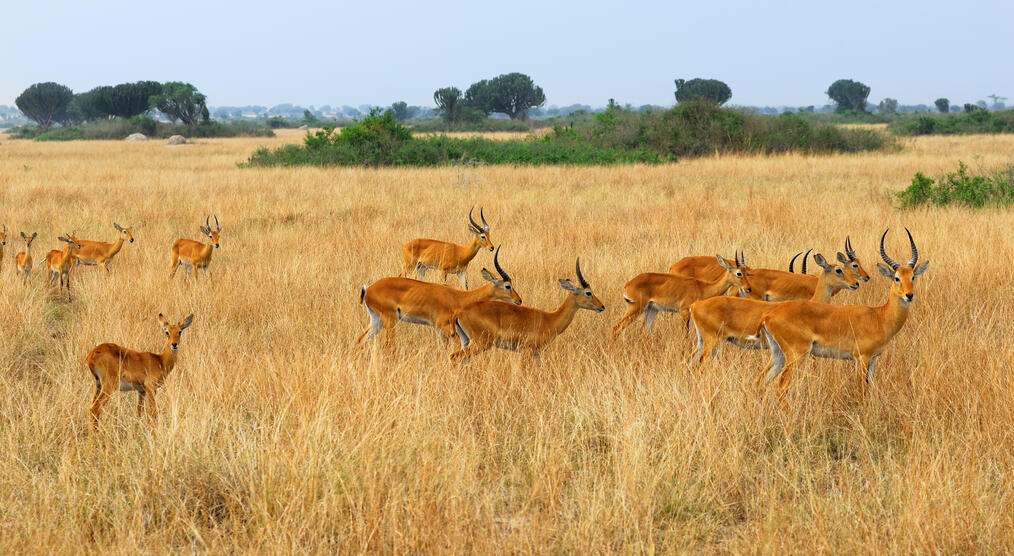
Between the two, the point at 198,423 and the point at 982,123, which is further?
the point at 982,123

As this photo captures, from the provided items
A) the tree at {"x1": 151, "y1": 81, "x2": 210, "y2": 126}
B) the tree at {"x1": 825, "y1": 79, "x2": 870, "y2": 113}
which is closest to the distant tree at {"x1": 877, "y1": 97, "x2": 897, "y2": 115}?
the tree at {"x1": 825, "y1": 79, "x2": 870, "y2": 113}

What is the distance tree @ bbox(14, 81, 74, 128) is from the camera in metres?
92.1

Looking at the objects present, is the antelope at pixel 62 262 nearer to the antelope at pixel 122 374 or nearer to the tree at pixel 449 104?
the antelope at pixel 122 374

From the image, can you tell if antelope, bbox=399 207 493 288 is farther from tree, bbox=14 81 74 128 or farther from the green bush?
tree, bbox=14 81 74 128

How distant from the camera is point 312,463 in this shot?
3.72m

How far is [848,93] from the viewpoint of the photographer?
106875mm

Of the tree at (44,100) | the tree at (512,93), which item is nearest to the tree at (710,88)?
the tree at (512,93)

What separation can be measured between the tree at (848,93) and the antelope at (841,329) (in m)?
108

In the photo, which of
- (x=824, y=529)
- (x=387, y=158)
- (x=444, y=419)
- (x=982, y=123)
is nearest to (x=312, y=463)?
(x=444, y=419)

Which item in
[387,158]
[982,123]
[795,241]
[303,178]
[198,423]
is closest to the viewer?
[198,423]

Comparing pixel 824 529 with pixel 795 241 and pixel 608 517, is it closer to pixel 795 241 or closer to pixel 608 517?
pixel 608 517

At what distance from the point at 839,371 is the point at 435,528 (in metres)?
3.16

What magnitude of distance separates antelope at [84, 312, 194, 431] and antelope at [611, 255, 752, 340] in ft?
11.2

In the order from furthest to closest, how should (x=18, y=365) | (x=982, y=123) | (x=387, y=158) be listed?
(x=982, y=123) < (x=387, y=158) < (x=18, y=365)
